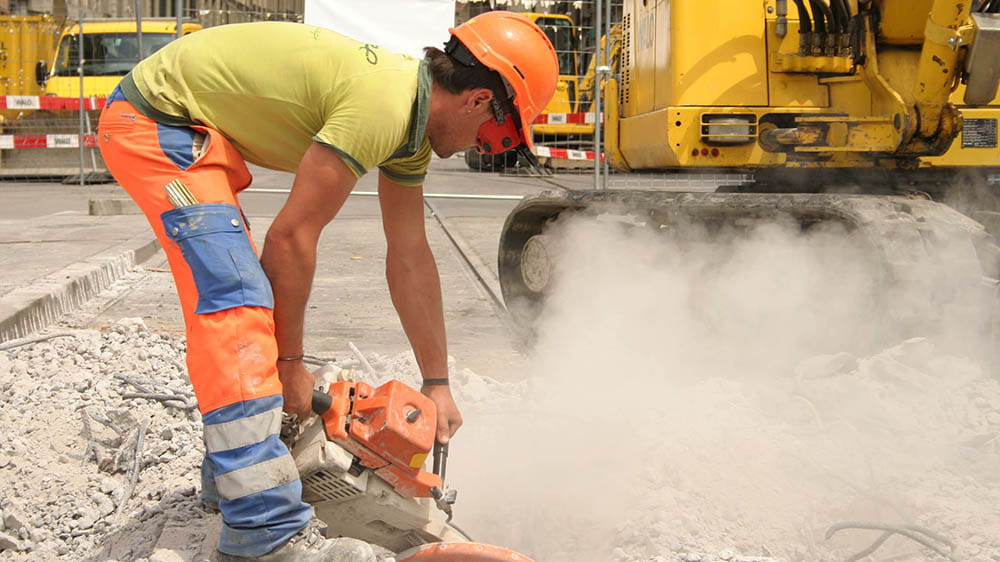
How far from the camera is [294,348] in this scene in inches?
105

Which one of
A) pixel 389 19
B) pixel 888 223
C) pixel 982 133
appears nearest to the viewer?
pixel 888 223

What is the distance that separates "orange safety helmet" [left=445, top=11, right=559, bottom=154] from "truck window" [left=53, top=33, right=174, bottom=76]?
15130mm

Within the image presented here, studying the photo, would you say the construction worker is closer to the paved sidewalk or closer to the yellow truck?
the paved sidewalk

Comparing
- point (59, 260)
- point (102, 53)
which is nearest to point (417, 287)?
point (59, 260)

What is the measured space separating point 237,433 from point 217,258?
0.42 m

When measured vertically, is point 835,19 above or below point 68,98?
below

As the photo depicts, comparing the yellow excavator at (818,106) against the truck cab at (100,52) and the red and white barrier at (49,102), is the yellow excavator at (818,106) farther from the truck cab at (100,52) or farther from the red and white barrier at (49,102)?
the truck cab at (100,52)

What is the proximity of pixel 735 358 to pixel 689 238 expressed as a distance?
83cm

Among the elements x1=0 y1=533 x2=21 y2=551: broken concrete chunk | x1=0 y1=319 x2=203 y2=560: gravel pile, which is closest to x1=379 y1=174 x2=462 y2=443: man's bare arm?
x1=0 y1=319 x2=203 y2=560: gravel pile

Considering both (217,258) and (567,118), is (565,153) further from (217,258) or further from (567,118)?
(217,258)

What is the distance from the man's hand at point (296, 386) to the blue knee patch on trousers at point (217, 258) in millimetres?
200

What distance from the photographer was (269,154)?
110 inches

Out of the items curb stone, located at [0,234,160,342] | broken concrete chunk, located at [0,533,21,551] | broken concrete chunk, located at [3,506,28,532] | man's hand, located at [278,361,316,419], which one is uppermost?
man's hand, located at [278,361,316,419]

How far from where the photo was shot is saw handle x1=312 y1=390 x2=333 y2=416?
2.74 metres
